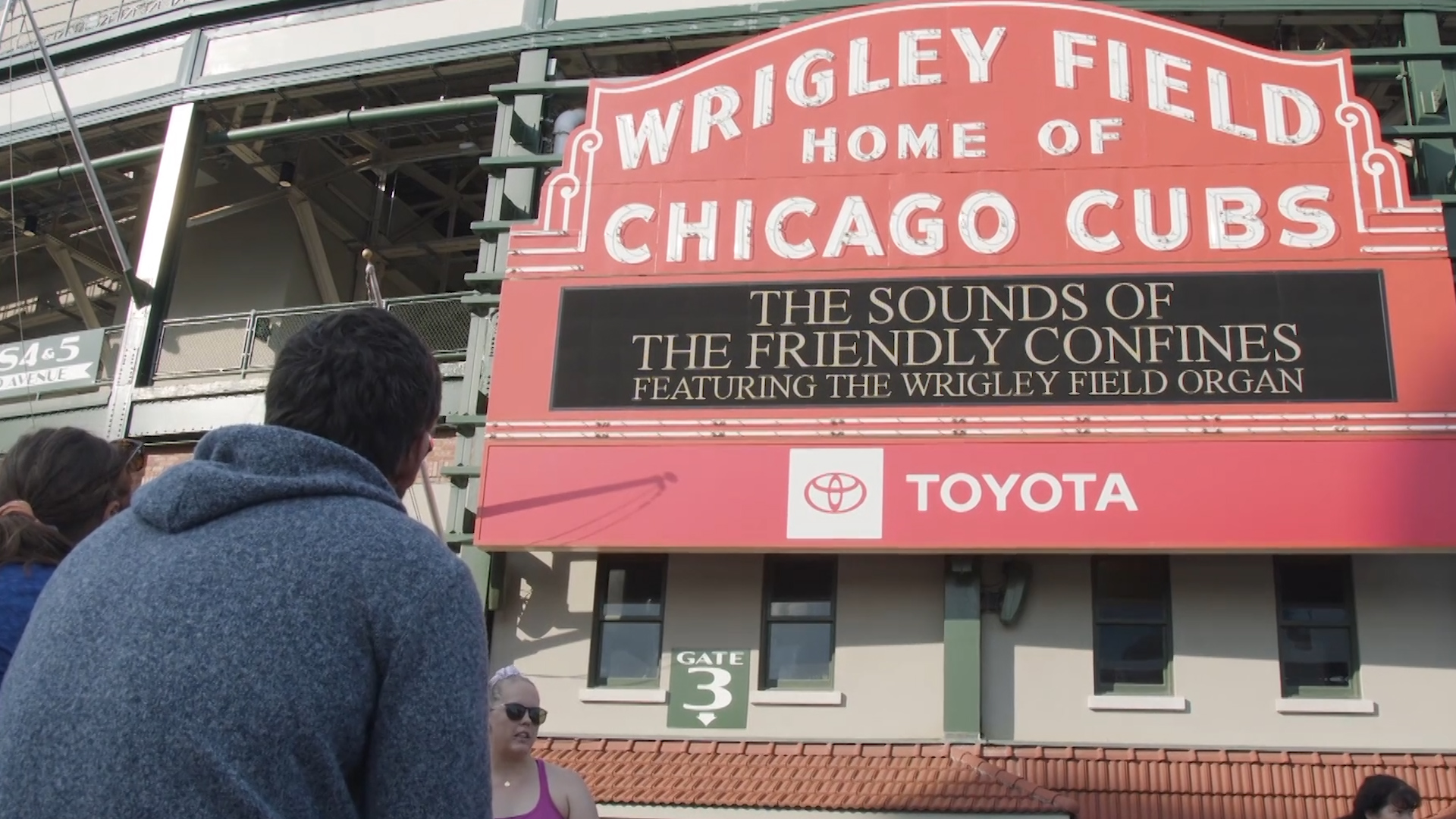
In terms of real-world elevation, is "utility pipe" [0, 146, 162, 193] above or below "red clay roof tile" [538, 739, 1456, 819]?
above

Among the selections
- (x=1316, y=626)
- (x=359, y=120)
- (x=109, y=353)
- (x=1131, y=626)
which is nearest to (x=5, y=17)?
(x=109, y=353)

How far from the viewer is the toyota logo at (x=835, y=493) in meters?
12.5

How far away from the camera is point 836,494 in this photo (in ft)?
41.1

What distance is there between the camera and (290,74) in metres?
16.9

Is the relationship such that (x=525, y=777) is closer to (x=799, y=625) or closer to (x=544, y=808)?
(x=544, y=808)

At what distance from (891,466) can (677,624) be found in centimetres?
239

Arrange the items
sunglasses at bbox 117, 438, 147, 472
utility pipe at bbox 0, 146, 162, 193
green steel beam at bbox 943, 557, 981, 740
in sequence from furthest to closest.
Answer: utility pipe at bbox 0, 146, 162, 193 < green steel beam at bbox 943, 557, 981, 740 < sunglasses at bbox 117, 438, 147, 472

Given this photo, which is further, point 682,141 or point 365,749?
point 682,141

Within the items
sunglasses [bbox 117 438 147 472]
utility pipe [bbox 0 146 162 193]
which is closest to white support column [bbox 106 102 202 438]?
utility pipe [bbox 0 146 162 193]

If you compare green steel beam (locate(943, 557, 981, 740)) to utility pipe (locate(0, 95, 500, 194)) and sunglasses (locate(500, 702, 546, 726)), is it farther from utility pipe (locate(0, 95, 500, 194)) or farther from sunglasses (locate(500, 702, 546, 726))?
sunglasses (locate(500, 702, 546, 726))

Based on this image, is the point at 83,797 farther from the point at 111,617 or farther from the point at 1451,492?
the point at 1451,492

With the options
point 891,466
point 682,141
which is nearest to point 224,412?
point 682,141

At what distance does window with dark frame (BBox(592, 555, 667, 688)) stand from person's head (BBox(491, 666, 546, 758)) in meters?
7.99

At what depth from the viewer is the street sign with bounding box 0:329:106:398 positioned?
17.1m
